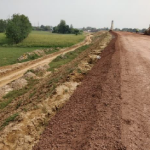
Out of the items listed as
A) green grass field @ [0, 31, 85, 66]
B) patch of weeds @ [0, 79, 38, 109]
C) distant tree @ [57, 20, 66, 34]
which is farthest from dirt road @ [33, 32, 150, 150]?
distant tree @ [57, 20, 66, 34]

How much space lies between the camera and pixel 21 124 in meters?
6.77

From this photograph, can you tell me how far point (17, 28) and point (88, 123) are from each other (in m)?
61.4

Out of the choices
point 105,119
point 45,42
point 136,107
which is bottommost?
point 45,42

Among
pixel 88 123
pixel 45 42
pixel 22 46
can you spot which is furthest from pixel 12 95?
pixel 45 42

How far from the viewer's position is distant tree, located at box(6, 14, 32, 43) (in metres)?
55.2

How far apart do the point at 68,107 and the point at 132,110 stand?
3347mm

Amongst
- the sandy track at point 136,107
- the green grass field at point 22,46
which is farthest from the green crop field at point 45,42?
the sandy track at point 136,107

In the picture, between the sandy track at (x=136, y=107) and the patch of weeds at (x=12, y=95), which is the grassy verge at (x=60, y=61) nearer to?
the patch of weeds at (x=12, y=95)

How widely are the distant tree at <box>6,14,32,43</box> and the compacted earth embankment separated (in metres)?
56.6

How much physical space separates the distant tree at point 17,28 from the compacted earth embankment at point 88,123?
186ft

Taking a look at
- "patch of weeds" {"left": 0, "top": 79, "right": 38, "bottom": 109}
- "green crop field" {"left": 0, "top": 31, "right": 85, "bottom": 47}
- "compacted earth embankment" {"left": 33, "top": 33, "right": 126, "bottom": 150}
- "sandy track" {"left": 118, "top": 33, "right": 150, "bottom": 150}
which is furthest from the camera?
"green crop field" {"left": 0, "top": 31, "right": 85, "bottom": 47}

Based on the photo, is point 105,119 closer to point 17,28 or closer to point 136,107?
point 136,107

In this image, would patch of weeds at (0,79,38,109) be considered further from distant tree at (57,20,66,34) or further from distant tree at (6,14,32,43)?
distant tree at (57,20,66,34)

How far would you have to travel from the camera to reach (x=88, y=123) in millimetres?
5828
